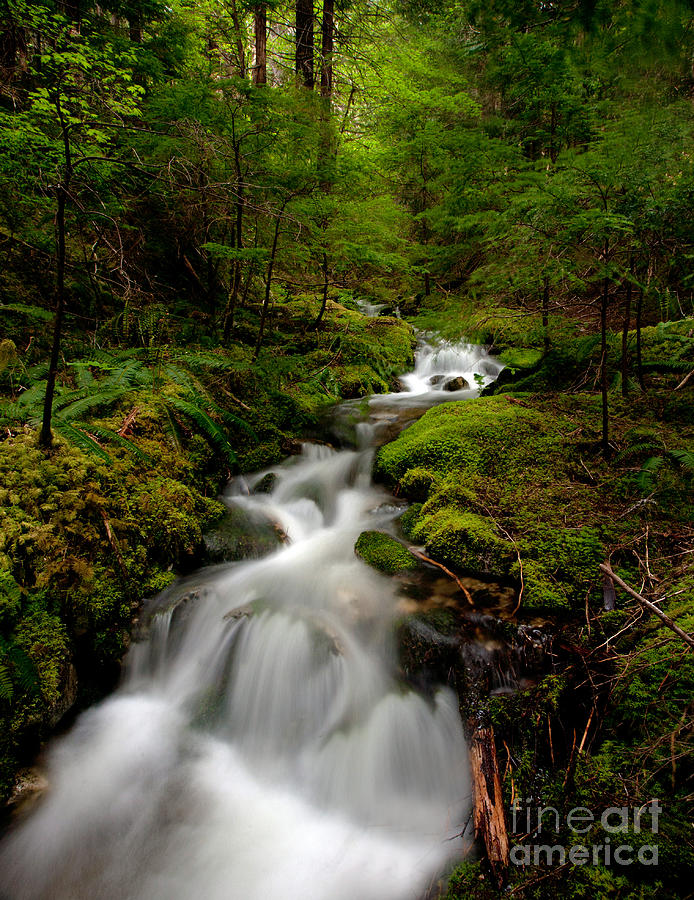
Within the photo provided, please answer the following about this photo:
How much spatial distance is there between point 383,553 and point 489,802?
6.60ft

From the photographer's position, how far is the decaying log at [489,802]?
76.1 inches

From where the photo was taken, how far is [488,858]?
6.44ft

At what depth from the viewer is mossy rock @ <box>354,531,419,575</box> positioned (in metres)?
3.74

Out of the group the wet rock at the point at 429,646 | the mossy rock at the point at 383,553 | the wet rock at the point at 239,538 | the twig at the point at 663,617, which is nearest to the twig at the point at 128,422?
the wet rock at the point at 239,538

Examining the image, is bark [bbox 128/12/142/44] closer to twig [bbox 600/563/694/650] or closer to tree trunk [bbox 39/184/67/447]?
tree trunk [bbox 39/184/67/447]

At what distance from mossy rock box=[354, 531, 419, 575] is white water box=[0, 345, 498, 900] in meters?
0.10

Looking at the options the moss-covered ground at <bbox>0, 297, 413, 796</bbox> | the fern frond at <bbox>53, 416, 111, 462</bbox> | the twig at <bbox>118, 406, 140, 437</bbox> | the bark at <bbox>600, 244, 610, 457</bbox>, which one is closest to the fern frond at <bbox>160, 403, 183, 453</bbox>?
the moss-covered ground at <bbox>0, 297, 413, 796</bbox>

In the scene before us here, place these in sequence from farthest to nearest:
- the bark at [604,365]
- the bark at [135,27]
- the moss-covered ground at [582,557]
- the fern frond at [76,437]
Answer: the bark at [135,27] < the bark at [604,365] < the fern frond at [76,437] < the moss-covered ground at [582,557]

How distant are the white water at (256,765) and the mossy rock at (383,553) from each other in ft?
0.34

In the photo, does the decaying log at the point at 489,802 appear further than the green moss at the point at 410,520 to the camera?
No

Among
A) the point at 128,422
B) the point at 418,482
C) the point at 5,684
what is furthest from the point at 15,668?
the point at 418,482

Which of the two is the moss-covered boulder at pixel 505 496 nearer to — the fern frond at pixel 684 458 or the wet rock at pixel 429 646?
the wet rock at pixel 429 646

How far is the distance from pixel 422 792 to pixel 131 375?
4.77 metres

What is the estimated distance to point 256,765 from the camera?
9.55 ft
